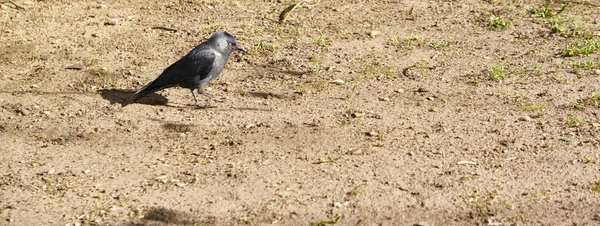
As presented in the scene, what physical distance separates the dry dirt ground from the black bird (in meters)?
0.21

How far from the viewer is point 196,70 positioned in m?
6.74

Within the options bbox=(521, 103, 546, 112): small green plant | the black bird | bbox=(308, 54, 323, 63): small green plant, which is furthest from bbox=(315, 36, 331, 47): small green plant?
bbox=(521, 103, 546, 112): small green plant

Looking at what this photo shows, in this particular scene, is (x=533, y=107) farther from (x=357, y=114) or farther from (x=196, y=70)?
(x=196, y=70)

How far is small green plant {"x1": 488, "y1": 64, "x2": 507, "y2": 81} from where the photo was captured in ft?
23.0

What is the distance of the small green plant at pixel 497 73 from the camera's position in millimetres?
7008

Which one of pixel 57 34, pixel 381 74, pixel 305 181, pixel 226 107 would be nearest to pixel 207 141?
pixel 226 107

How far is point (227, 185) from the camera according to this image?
537cm

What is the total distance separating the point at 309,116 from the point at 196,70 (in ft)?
3.90

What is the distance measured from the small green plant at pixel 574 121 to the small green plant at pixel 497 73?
0.98 metres

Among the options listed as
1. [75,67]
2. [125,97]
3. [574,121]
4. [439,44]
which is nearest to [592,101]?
[574,121]

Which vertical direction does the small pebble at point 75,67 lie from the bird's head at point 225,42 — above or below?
below

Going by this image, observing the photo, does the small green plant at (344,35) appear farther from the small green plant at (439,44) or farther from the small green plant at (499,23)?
the small green plant at (499,23)

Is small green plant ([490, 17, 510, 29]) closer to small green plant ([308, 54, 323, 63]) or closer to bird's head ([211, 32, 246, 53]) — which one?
small green plant ([308, 54, 323, 63])

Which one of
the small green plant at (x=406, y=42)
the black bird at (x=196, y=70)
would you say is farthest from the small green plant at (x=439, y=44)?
the black bird at (x=196, y=70)
